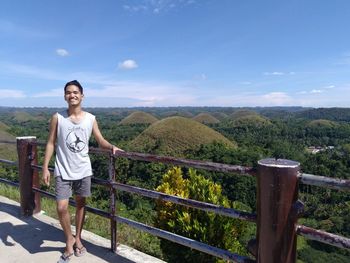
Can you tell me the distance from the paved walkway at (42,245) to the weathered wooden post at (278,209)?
1.60 m

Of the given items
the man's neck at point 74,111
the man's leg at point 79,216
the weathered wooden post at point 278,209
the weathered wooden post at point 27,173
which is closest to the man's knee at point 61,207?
the man's leg at point 79,216

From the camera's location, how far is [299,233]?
2250 mm

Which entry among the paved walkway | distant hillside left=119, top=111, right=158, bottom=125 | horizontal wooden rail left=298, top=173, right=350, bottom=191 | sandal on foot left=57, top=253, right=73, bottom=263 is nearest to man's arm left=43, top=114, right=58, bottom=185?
sandal on foot left=57, top=253, right=73, bottom=263

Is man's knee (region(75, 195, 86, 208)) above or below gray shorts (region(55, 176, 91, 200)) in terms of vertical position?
below

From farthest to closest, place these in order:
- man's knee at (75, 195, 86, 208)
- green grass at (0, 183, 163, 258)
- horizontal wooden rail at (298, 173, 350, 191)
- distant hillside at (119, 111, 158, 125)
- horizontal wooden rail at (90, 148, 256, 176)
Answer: distant hillside at (119, 111, 158, 125)
green grass at (0, 183, 163, 258)
man's knee at (75, 195, 86, 208)
horizontal wooden rail at (90, 148, 256, 176)
horizontal wooden rail at (298, 173, 350, 191)

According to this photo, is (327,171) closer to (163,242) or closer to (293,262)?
(163,242)

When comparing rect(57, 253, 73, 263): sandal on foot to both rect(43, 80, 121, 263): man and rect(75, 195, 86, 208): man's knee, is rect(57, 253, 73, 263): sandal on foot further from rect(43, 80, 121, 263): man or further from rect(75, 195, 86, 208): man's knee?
rect(75, 195, 86, 208): man's knee

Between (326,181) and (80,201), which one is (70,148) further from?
(326,181)

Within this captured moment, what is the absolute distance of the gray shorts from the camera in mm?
3404

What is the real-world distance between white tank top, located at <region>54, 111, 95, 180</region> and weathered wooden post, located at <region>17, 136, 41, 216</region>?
1590 mm

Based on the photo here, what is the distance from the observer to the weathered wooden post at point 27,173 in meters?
4.86

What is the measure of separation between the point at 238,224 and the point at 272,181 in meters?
4.35

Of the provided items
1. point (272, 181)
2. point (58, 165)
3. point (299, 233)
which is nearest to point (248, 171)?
point (272, 181)

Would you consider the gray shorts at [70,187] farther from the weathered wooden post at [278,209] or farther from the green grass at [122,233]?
the weathered wooden post at [278,209]
